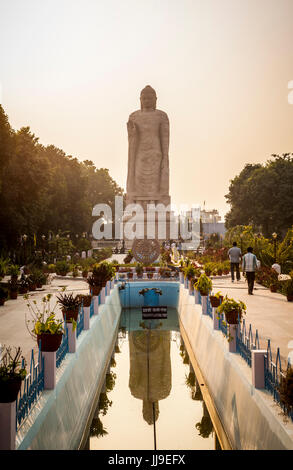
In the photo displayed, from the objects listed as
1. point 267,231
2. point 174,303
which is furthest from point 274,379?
point 267,231

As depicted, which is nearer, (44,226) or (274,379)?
(274,379)

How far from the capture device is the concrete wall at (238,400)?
4.08m

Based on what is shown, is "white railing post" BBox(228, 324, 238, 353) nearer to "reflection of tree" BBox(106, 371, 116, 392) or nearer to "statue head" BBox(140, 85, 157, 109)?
"reflection of tree" BBox(106, 371, 116, 392)

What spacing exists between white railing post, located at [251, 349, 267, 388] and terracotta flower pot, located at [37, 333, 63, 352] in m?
2.44

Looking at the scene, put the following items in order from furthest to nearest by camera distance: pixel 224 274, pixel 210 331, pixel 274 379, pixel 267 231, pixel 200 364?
pixel 267 231 → pixel 224 274 → pixel 200 364 → pixel 210 331 → pixel 274 379

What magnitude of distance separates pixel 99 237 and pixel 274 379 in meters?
48.3

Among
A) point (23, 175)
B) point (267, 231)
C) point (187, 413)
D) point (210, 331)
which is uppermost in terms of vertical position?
point (23, 175)

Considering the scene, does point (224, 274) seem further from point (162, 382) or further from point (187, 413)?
point (187, 413)

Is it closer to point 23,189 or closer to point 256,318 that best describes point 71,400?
point 256,318

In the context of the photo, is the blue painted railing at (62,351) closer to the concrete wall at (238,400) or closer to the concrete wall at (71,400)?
the concrete wall at (71,400)

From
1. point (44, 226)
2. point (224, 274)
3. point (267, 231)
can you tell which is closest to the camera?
point (224, 274)

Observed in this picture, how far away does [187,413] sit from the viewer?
7023 mm

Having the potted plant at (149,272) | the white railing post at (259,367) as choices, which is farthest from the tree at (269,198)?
the white railing post at (259,367)

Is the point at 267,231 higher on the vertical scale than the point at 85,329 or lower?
higher
